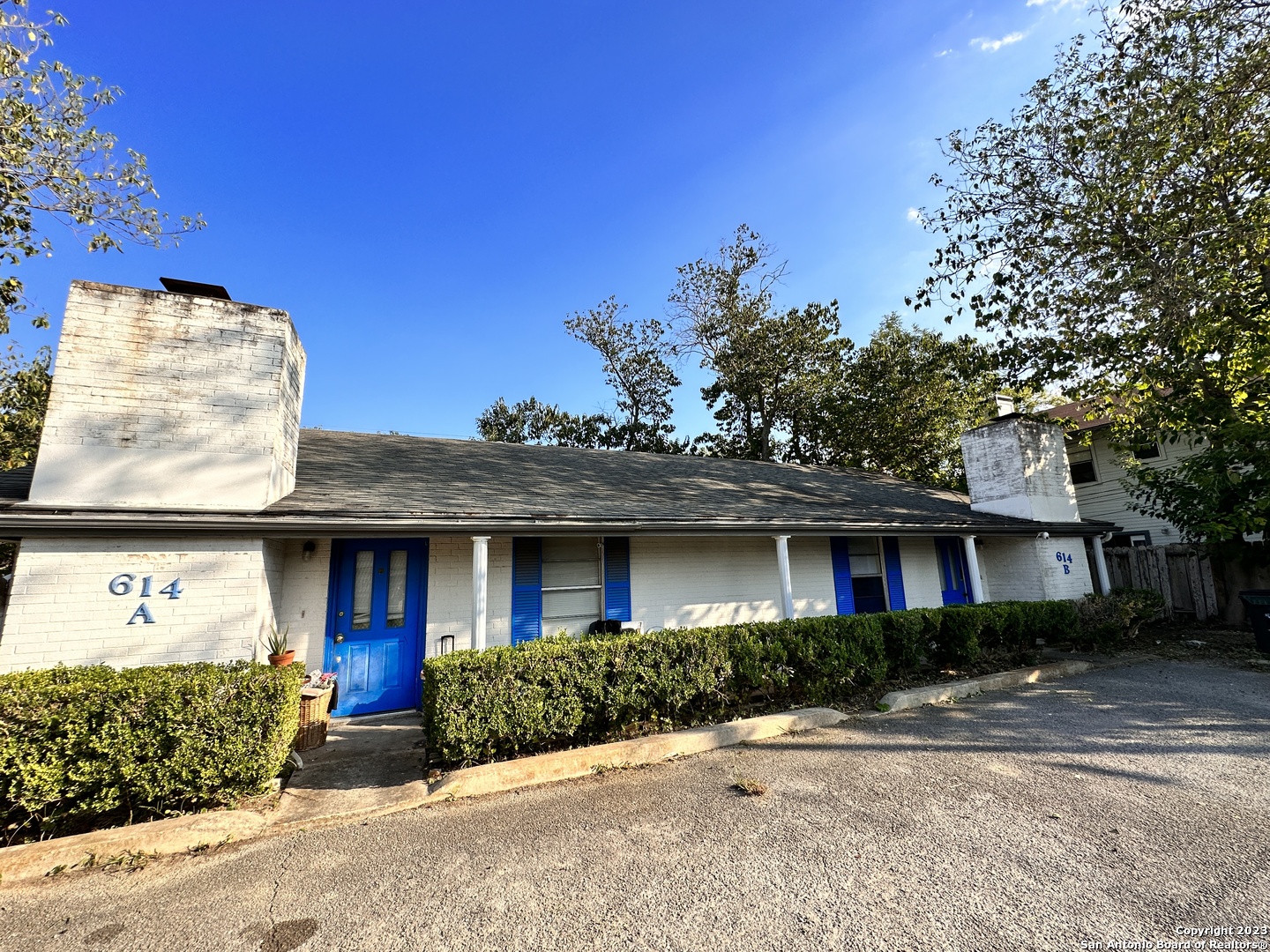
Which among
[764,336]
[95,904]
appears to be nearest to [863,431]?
[764,336]

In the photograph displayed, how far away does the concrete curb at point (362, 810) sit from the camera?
3.63 m

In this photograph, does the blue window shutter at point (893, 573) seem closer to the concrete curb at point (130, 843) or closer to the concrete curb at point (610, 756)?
the concrete curb at point (610, 756)

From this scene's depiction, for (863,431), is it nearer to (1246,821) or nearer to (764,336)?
(764,336)

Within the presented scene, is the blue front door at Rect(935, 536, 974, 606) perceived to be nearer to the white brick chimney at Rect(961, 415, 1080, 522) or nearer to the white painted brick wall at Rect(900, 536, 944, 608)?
the white painted brick wall at Rect(900, 536, 944, 608)

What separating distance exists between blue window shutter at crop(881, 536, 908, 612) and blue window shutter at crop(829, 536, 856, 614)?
0.91 m

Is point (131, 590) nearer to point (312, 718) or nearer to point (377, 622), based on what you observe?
point (312, 718)

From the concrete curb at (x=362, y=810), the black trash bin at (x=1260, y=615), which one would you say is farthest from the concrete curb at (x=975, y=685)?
the black trash bin at (x=1260, y=615)

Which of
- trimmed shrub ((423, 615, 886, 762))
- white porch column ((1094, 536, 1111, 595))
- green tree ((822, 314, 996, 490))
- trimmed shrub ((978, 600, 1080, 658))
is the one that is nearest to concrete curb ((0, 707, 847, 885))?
trimmed shrub ((423, 615, 886, 762))

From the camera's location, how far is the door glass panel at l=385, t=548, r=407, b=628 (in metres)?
7.34

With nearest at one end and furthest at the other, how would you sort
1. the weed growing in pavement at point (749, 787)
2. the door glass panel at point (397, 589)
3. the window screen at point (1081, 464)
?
the weed growing in pavement at point (749, 787) < the door glass panel at point (397, 589) < the window screen at point (1081, 464)

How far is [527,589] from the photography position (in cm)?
819

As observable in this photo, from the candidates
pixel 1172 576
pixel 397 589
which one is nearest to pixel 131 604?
pixel 397 589

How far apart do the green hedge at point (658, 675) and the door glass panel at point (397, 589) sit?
2546 mm

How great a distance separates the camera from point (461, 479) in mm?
8758
